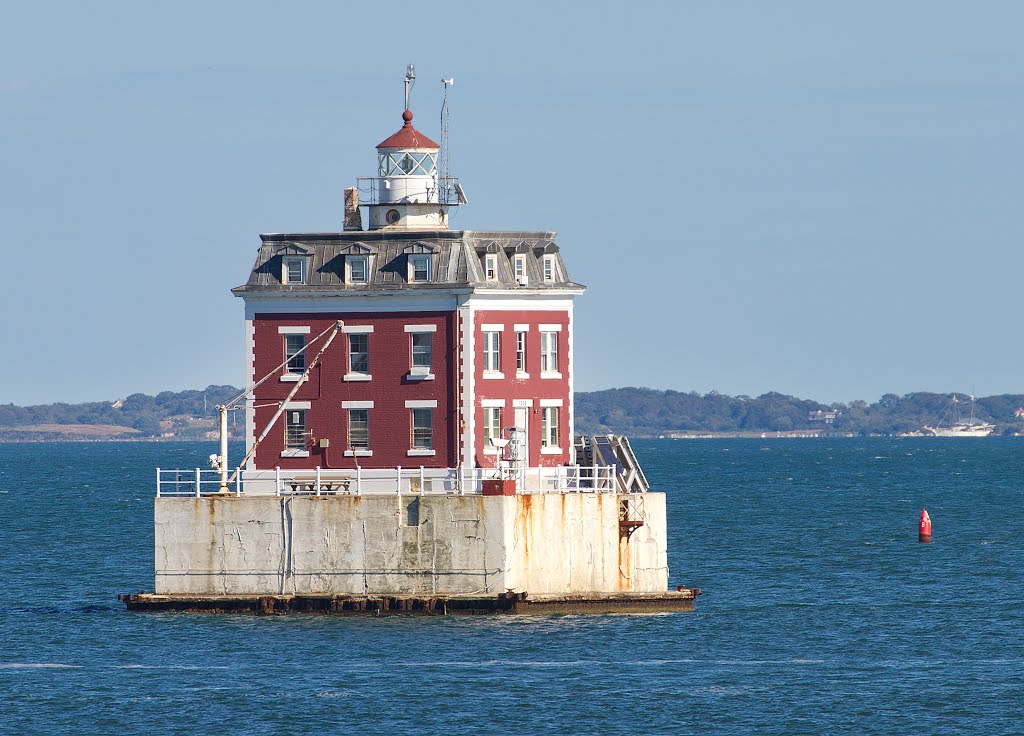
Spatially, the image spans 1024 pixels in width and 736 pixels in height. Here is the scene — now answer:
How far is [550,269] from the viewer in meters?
59.5

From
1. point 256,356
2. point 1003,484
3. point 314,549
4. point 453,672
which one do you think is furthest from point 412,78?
point 1003,484

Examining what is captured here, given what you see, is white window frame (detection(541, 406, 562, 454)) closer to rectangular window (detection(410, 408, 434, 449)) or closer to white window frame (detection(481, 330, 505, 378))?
white window frame (detection(481, 330, 505, 378))

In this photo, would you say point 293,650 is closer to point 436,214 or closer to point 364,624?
point 364,624

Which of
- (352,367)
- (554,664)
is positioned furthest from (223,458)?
(554,664)

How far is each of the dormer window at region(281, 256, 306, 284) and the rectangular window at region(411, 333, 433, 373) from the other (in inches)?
146

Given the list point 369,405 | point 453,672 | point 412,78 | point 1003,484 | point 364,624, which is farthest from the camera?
point 1003,484

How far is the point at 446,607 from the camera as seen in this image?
54.3 m

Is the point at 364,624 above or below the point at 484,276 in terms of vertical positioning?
below

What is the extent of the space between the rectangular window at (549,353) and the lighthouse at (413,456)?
0.17 ft

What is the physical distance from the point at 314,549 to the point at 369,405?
5.26m

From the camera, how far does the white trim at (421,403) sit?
189 feet

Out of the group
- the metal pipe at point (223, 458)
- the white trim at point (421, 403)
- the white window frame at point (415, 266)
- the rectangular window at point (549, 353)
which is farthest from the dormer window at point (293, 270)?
the rectangular window at point (549, 353)

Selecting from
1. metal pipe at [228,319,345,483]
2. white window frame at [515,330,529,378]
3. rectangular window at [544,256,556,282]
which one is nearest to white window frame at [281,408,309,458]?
metal pipe at [228,319,345,483]

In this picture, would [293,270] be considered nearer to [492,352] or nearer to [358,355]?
[358,355]
